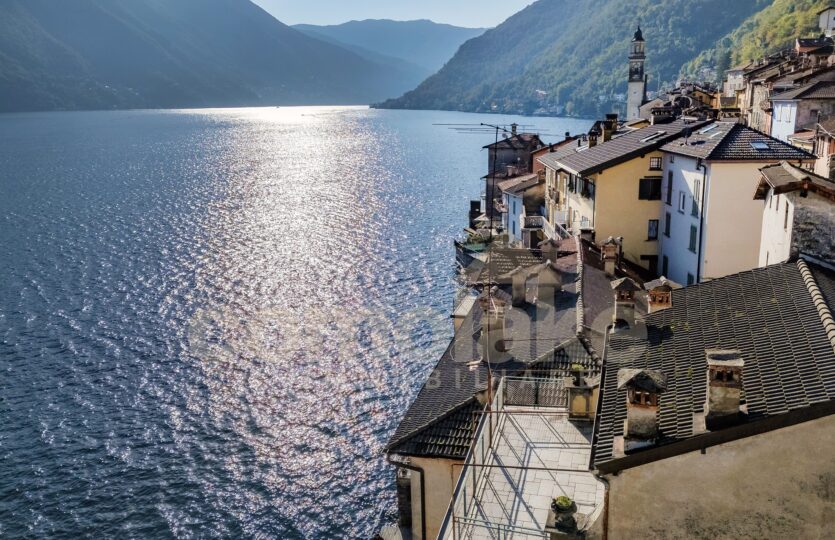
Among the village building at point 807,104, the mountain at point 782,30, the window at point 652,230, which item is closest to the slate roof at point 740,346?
the window at point 652,230

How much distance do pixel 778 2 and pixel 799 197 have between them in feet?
646

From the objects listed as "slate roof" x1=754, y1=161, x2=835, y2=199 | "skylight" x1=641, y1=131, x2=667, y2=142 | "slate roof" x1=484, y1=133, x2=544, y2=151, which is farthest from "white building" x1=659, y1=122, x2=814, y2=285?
"slate roof" x1=484, y1=133, x2=544, y2=151

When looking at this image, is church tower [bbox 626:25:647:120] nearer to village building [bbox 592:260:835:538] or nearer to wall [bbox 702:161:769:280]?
wall [bbox 702:161:769:280]

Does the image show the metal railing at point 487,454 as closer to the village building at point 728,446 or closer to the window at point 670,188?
the village building at point 728,446

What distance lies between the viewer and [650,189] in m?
46.4

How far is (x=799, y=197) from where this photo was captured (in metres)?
19.0

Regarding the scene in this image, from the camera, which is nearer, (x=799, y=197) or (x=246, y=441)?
(x=799, y=197)

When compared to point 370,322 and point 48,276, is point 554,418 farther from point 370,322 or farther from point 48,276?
point 48,276

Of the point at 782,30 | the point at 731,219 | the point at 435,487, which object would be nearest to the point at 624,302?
the point at 435,487

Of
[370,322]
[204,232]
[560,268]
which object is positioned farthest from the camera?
[204,232]

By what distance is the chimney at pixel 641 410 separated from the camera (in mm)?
12203

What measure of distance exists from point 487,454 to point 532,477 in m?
1.54

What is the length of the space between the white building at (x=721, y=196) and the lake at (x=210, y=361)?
760 inches

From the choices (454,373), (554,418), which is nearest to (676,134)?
(454,373)
